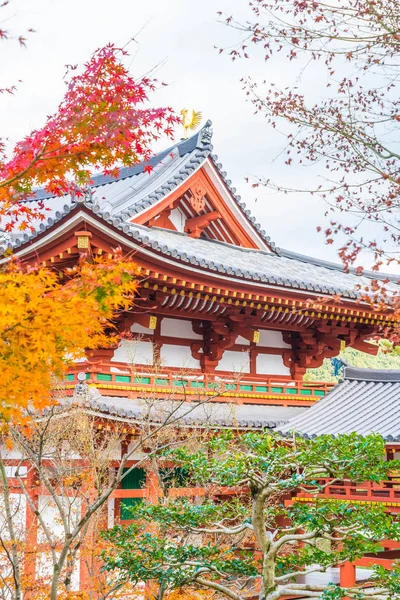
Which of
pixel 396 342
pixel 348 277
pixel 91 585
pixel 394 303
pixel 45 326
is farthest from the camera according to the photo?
pixel 348 277

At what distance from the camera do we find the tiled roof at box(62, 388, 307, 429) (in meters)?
10.4

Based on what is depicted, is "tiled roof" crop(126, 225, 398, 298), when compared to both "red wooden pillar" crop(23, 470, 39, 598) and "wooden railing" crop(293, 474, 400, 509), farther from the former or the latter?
"red wooden pillar" crop(23, 470, 39, 598)

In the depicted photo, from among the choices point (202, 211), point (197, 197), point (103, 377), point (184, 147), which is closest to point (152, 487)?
point (103, 377)

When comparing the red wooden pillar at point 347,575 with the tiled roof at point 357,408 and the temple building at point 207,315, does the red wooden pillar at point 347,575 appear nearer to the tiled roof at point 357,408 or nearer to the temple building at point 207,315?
the temple building at point 207,315

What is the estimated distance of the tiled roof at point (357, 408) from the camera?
12.7 meters

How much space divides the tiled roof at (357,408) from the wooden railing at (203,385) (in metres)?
0.52

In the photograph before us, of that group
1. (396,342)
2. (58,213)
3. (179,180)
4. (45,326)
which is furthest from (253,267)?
(45,326)

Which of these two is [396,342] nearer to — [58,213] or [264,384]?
[58,213]

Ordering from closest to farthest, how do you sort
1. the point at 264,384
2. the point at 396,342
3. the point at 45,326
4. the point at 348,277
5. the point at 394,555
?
the point at 45,326 < the point at 396,342 < the point at 394,555 < the point at 264,384 < the point at 348,277

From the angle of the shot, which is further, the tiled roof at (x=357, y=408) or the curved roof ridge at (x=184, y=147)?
the curved roof ridge at (x=184, y=147)

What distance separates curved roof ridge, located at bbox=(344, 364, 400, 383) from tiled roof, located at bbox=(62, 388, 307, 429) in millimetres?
1264

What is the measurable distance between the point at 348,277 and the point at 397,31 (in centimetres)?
1234

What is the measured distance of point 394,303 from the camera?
5824mm

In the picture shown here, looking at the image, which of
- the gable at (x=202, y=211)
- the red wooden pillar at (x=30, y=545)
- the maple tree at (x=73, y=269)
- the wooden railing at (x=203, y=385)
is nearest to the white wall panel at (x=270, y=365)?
the wooden railing at (x=203, y=385)
